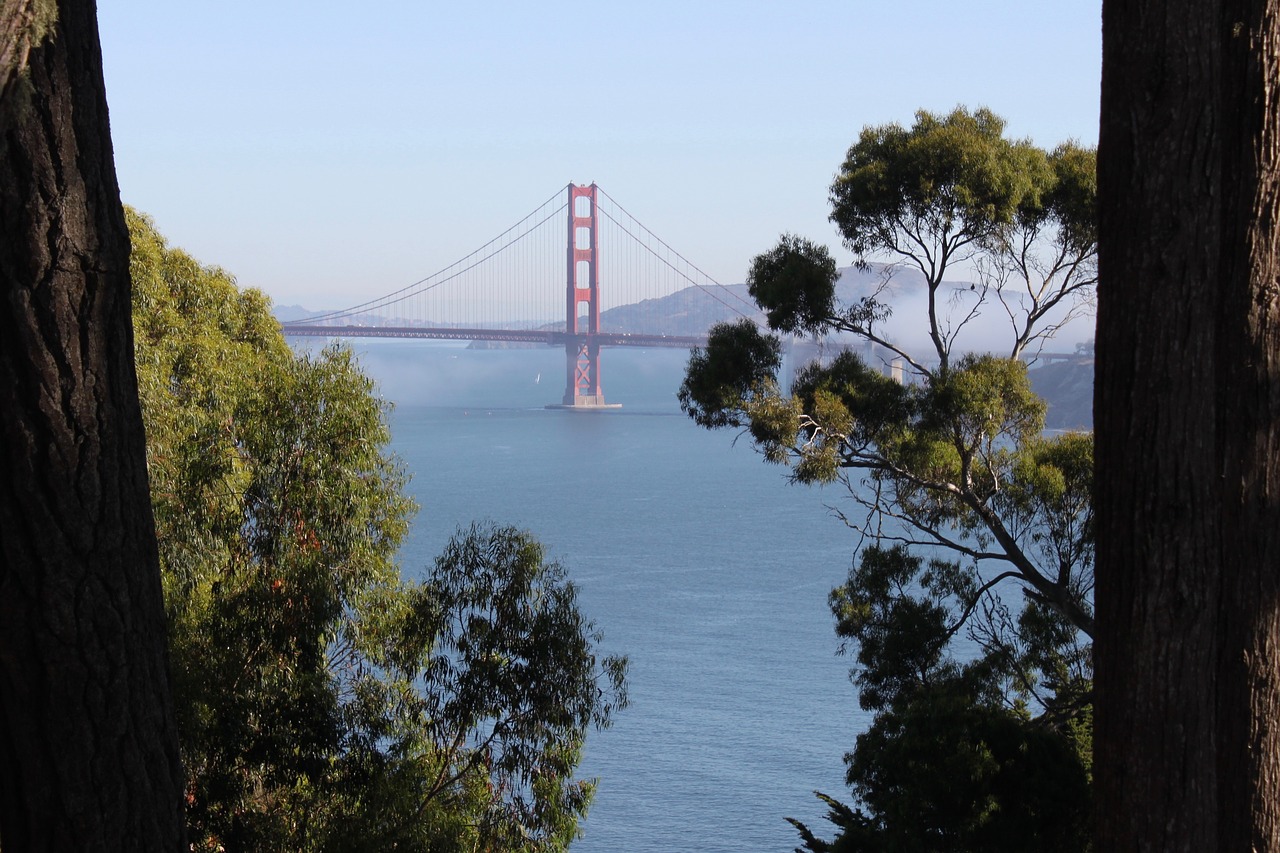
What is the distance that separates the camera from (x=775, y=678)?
56.4 feet

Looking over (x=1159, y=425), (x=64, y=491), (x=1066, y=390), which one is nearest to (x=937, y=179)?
(x=1159, y=425)

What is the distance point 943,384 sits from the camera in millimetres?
6141

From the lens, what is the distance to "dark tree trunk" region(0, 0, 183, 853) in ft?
5.09

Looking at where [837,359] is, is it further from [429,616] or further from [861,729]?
[861,729]

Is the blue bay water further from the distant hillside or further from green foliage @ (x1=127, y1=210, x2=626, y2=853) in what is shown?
green foliage @ (x1=127, y1=210, x2=626, y2=853)

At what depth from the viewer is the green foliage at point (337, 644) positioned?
16.3 feet

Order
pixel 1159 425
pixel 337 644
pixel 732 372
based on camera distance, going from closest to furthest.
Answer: pixel 1159 425
pixel 337 644
pixel 732 372

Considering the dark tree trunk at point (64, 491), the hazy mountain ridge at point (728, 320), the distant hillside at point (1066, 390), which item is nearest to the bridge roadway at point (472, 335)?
the hazy mountain ridge at point (728, 320)

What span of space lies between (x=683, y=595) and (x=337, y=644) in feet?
52.1

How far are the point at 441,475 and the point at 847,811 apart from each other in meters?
28.7

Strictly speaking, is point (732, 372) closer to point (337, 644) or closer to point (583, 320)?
point (337, 644)

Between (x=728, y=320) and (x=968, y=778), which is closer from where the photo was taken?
Result: (x=968, y=778)

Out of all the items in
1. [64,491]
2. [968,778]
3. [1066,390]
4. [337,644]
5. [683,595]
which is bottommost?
[683,595]

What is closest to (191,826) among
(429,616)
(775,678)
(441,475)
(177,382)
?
(429,616)
